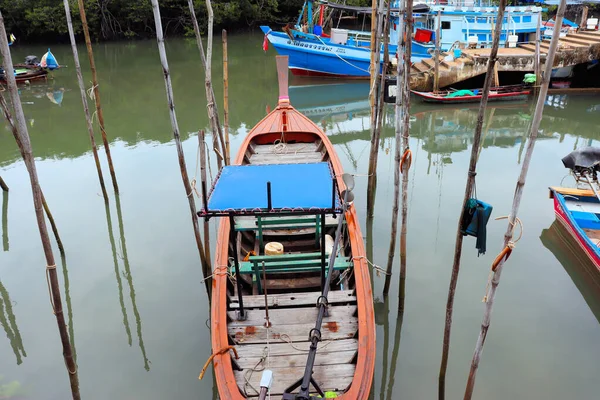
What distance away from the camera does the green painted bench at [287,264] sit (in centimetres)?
431

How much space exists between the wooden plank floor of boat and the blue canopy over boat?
1.17 m

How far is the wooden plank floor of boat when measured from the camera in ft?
11.7

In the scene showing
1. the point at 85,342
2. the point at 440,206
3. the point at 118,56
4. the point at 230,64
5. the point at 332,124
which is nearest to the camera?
the point at 85,342

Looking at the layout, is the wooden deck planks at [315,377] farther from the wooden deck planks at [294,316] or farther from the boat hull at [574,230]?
the boat hull at [574,230]

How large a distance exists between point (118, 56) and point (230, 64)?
6381 mm

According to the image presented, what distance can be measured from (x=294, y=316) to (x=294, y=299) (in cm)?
22

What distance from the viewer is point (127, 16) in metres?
26.5

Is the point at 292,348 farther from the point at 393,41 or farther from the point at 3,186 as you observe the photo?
the point at 393,41

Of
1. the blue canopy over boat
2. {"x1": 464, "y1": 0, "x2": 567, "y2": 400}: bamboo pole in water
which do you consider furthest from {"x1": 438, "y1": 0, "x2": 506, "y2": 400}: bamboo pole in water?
the blue canopy over boat

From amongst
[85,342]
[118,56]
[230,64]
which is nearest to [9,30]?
[118,56]

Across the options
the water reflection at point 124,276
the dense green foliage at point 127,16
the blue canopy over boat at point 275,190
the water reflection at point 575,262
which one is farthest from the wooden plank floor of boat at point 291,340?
the dense green foliage at point 127,16

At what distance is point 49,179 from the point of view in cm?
904

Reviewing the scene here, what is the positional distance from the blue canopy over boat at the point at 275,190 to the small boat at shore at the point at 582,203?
3954mm

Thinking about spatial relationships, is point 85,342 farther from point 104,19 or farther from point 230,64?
point 104,19
